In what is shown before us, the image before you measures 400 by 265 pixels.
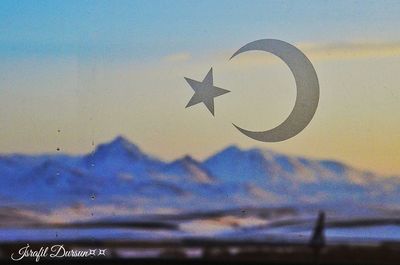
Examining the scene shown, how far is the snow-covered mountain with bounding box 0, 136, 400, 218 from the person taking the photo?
363cm

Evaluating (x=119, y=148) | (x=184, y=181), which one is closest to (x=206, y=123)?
(x=184, y=181)

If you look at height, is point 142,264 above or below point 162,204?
below

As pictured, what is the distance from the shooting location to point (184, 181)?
3.65m

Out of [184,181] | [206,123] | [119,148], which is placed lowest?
[184,181]

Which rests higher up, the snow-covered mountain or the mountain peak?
the mountain peak

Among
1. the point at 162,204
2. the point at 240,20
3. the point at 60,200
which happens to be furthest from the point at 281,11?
the point at 60,200

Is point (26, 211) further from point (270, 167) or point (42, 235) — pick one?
point (270, 167)

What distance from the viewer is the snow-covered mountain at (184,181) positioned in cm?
363

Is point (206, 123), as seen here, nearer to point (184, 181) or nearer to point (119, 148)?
point (184, 181)

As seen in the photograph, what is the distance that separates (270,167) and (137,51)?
0.85 metres

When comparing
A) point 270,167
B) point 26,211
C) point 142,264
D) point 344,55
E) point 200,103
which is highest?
point 344,55

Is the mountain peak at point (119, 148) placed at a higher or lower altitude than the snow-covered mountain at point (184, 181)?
higher

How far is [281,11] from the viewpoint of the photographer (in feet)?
12.0

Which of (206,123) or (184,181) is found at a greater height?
(206,123)
